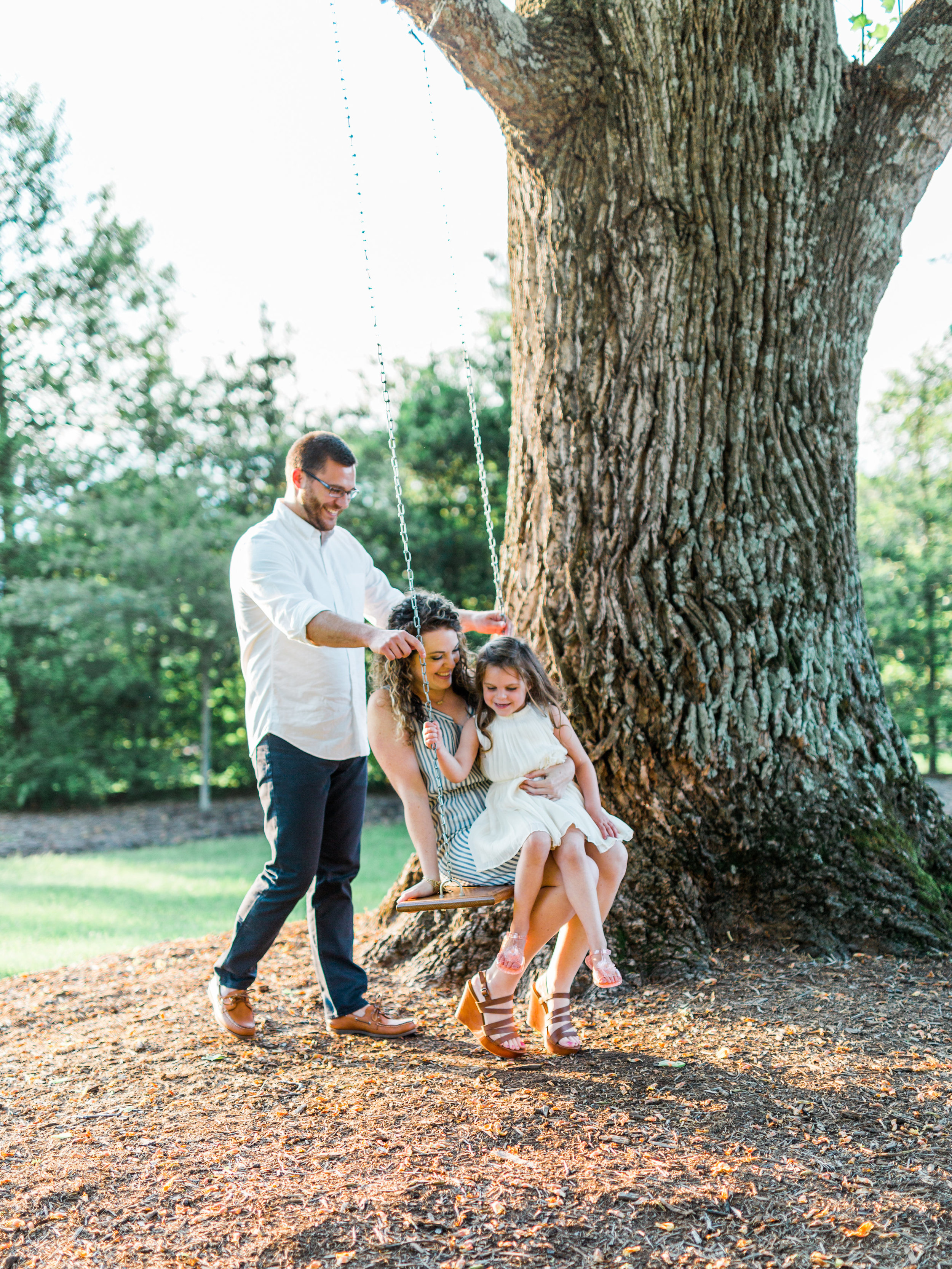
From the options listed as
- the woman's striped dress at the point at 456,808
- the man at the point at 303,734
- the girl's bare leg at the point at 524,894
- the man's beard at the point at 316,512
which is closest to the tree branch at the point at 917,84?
the man at the point at 303,734

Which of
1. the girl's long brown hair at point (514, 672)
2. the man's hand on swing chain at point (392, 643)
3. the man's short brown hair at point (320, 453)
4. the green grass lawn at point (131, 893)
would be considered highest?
the man's short brown hair at point (320, 453)

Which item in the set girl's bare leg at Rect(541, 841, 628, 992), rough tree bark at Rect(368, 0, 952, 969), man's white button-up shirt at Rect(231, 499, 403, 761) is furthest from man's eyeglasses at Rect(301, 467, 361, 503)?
girl's bare leg at Rect(541, 841, 628, 992)

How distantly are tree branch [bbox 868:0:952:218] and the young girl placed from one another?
2747mm

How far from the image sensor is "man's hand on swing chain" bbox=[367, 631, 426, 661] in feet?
10.1

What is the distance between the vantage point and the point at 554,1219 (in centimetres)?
233

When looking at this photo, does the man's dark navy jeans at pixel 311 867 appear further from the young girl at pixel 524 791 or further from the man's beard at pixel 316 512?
the man's beard at pixel 316 512

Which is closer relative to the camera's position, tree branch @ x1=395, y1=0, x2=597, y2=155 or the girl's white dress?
the girl's white dress

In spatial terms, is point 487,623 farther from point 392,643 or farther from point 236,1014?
point 236,1014

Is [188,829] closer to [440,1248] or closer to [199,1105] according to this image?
[199,1105]

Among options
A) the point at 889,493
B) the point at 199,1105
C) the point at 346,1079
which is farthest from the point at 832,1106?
the point at 889,493

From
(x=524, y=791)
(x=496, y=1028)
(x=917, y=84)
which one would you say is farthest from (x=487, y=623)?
(x=917, y=84)

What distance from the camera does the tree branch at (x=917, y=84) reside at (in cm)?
422

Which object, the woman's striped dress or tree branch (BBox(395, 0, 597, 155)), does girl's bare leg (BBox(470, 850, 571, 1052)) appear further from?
tree branch (BBox(395, 0, 597, 155))

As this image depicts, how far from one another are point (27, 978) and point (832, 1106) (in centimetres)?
398
